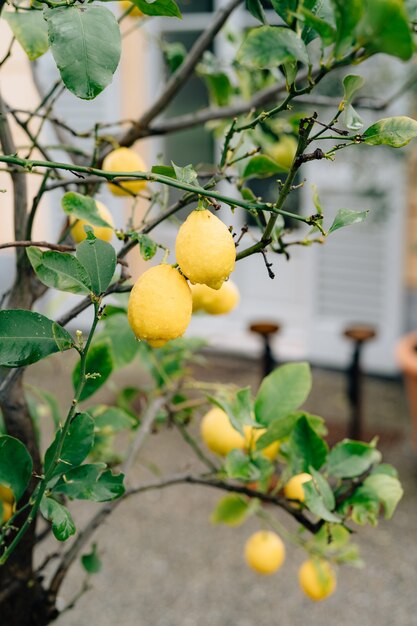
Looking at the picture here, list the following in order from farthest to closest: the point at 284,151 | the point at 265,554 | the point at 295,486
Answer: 1. the point at 284,151
2. the point at 265,554
3. the point at 295,486

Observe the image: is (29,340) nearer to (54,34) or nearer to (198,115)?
(54,34)

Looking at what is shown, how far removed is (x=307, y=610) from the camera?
2168 millimetres

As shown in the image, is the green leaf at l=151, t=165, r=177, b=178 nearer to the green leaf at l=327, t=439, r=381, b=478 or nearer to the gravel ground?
the green leaf at l=327, t=439, r=381, b=478

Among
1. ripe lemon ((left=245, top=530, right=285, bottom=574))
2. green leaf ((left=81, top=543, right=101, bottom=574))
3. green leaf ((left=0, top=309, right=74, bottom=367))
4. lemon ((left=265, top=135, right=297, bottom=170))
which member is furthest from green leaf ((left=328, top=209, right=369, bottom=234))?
lemon ((left=265, top=135, right=297, bottom=170))

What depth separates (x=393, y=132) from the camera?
1.77ft

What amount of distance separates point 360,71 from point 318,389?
1554 millimetres

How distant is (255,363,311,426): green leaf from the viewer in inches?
32.5

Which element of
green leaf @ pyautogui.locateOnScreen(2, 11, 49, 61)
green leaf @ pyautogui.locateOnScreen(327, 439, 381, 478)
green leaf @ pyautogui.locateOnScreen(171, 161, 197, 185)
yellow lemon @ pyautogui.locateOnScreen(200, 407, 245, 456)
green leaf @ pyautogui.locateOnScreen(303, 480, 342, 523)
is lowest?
yellow lemon @ pyautogui.locateOnScreen(200, 407, 245, 456)

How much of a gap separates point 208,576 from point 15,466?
182cm

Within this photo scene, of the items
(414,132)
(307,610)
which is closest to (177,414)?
(414,132)

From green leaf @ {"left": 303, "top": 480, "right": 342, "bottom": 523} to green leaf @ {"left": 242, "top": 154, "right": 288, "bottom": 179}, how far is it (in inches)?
12.2

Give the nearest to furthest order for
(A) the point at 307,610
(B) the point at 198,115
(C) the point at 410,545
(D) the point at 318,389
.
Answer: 1. (B) the point at 198,115
2. (A) the point at 307,610
3. (C) the point at 410,545
4. (D) the point at 318,389

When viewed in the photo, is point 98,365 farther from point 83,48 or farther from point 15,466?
point 83,48

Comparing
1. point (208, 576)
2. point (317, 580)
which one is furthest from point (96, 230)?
point (208, 576)
